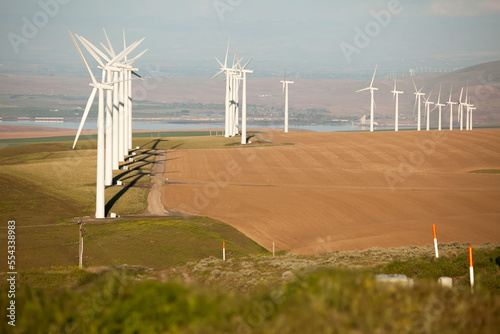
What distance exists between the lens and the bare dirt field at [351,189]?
1980 inches

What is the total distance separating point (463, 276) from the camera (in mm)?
25625

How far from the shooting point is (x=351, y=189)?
7475 centimetres

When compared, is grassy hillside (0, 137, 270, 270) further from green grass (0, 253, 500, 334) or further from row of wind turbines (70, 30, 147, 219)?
green grass (0, 253, 500, 334)

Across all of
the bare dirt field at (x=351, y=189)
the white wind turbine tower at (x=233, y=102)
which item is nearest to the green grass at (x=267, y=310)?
the bare dirt field at (x=351, y=189)

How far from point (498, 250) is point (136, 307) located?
906 inches

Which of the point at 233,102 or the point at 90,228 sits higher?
the point at 233,102

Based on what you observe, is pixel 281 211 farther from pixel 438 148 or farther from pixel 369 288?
pixel 438 148

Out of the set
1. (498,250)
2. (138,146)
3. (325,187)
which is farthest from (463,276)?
(138,146)

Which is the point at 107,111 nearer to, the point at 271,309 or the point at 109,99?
the point at 109,99

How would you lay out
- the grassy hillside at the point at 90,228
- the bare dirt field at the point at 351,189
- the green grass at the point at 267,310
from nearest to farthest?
the green grass at the point at 267,310 < the grassy hillside at the point at 90,228 < the bare dirt field at the point at 351,189

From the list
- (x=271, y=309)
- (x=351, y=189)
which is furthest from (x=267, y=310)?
(x=351, y=189)

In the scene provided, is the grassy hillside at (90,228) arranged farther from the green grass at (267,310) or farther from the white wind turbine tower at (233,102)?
the white wind turbine tower at (233,102)

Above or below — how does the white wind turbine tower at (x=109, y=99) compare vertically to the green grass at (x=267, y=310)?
above

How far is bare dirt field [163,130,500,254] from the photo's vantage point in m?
50.3
